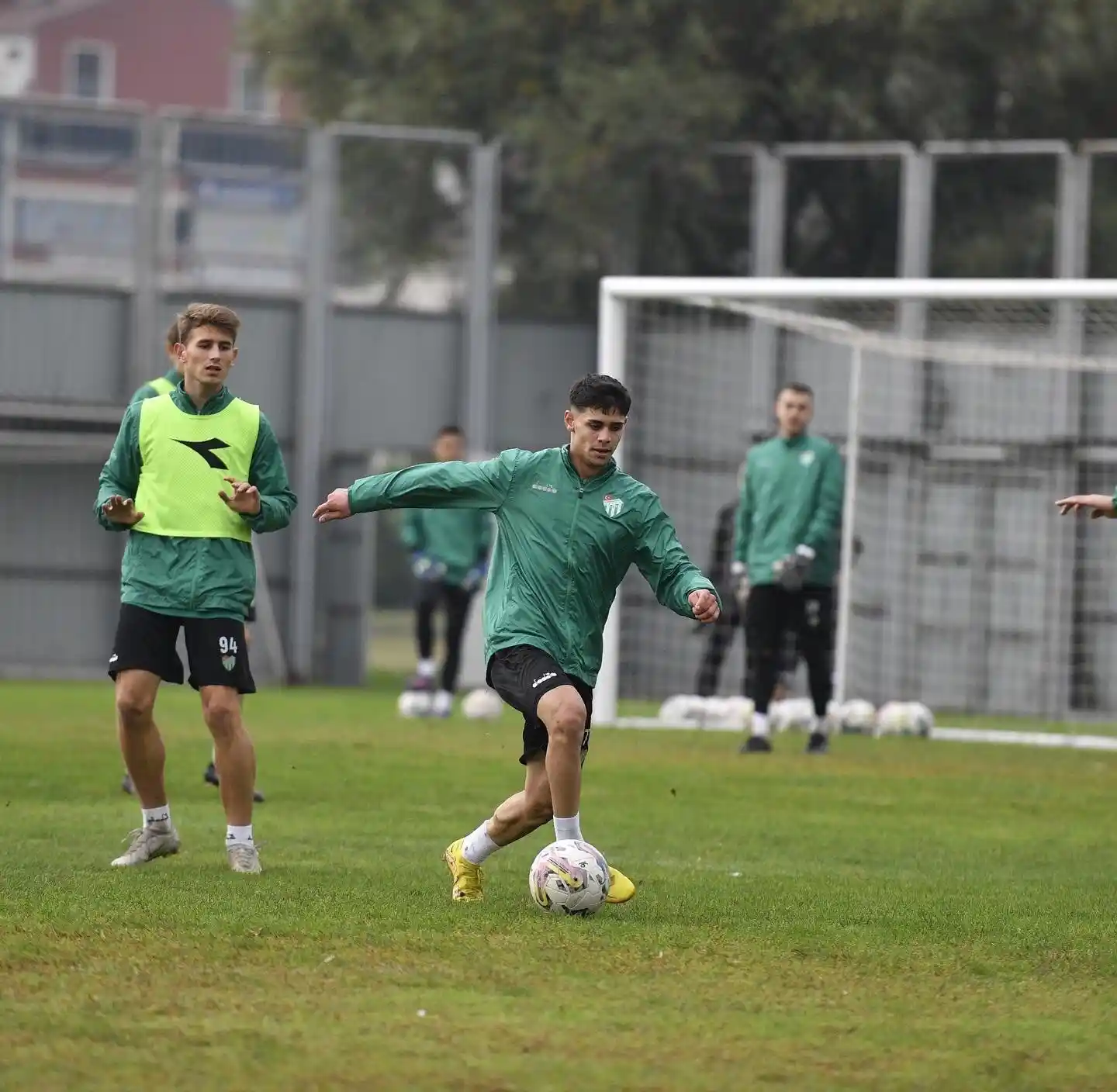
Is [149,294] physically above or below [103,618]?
above

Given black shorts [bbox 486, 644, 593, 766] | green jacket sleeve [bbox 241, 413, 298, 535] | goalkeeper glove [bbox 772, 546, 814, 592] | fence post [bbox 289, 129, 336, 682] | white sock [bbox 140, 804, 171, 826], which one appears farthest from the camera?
fence post [bbox 289, 129, 336, 682]

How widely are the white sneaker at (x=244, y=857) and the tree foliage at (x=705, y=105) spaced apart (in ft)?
52.1

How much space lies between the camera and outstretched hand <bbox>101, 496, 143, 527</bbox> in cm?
809

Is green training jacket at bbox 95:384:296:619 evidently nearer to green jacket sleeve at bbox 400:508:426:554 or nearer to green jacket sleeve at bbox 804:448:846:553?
green jacket sleeve at bbox 804:448:846:553

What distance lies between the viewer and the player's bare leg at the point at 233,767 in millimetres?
8164

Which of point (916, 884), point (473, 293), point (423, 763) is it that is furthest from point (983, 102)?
point (916, 884)

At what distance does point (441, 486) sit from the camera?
A: 759 cm

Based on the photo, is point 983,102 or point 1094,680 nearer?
point 1094,680

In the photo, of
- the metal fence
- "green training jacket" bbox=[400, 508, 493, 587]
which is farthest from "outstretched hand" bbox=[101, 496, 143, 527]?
the metal fence

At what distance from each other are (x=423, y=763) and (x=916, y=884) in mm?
5190

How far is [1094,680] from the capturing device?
21281 millimetres

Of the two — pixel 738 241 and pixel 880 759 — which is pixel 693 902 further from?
pixel 738 241

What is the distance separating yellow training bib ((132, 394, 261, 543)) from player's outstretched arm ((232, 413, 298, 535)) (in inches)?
2.8

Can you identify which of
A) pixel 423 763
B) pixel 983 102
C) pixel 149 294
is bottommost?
pixel 423 763
